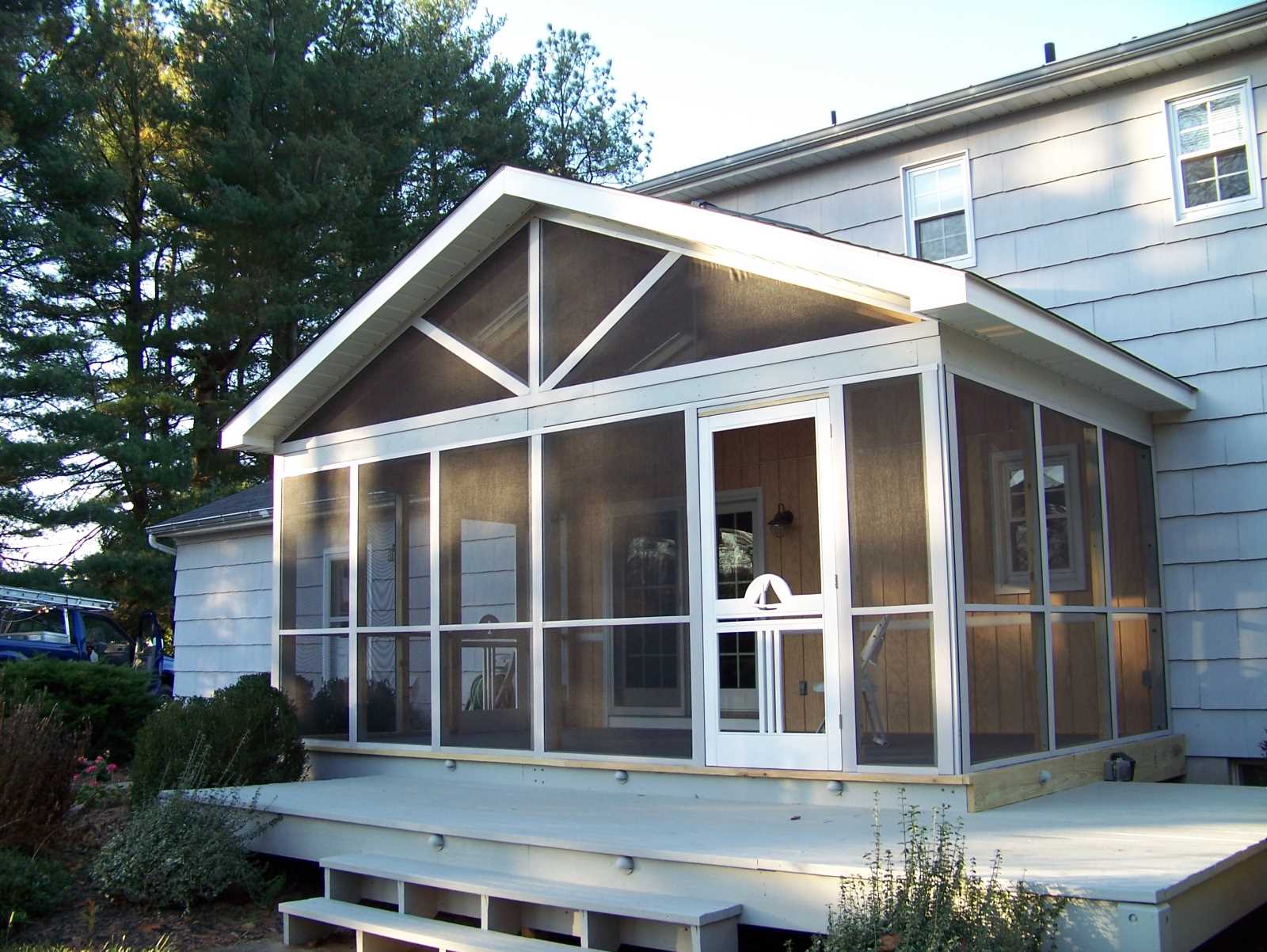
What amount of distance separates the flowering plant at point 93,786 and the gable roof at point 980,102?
697cm

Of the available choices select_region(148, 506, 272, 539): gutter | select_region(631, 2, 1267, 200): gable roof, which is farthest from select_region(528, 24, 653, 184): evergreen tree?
select_region(631, 2, 1267, 200): gable roof

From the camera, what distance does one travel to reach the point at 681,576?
6.89 metres

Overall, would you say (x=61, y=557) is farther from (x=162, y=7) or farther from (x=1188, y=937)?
(x=1188, y=937)

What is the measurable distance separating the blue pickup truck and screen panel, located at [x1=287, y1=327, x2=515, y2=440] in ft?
24.2

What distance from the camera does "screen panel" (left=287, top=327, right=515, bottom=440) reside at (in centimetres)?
829

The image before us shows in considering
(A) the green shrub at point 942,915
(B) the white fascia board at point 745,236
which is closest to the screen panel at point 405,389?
(B) the white fascia board at point 745,236

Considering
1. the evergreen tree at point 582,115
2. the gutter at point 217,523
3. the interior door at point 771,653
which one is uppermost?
the evergreen tree at point 582,115

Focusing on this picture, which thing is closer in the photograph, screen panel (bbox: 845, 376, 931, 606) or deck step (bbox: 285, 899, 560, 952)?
deck step (bbox: 285, 899, 560, 952)

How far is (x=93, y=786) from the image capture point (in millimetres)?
8734

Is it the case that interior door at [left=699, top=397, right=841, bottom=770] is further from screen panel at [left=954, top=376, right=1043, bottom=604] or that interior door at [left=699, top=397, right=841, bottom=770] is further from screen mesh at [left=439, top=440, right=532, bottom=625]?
screen mesh at [left=439, top=440, right=532, bottom=625]

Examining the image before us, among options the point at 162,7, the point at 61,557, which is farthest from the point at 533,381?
the point at 162,7

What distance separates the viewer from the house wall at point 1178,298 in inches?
322

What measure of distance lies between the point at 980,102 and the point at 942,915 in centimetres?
736

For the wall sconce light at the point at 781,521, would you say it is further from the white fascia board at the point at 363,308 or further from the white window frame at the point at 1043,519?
the white fascia board at the point at 363,308
